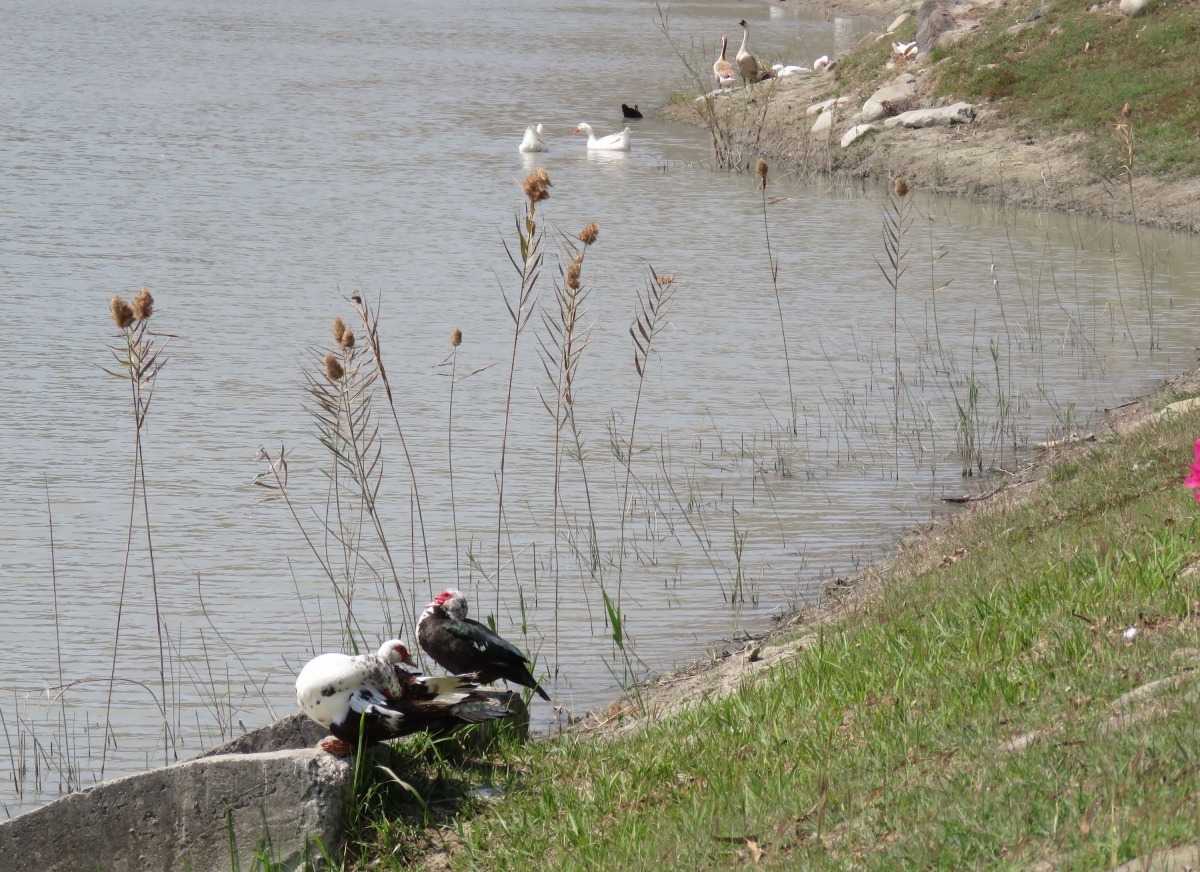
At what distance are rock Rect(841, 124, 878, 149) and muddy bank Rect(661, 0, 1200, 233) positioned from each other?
9cm

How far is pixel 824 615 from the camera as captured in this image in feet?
27.0

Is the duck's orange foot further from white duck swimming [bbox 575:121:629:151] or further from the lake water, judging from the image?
white duck swimming [bbox 575:121:629:151]

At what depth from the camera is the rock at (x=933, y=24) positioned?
3247 centimetres

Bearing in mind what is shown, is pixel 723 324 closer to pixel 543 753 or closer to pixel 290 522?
pixel 290 522

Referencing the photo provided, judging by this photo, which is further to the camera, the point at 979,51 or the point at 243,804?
the point at 979,51

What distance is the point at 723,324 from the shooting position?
16.7m

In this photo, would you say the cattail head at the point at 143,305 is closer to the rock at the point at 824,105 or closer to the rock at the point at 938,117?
the rock at the point at 938,117

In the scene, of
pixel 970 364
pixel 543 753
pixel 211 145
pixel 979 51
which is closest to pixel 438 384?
pixel 970 364

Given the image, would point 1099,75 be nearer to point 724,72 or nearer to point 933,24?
point 933,24

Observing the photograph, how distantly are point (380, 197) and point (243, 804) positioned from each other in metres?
19.3

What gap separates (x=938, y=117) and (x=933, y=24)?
6.08 meters

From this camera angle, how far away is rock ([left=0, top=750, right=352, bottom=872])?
5.34 meters

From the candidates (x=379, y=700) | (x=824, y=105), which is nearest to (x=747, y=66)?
(x=824, y=105)

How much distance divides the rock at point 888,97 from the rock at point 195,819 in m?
25.6
